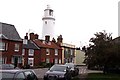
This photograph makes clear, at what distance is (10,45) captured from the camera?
→ 2282 inches

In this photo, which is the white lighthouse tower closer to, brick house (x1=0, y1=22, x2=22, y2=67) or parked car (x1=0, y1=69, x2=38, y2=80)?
Answer: brick house (x1=0, y1=22, x2=22, y2=67)

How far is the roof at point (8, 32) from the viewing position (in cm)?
5731

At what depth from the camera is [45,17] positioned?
90312 mm

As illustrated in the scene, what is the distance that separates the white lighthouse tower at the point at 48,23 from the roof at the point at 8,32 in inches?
1066

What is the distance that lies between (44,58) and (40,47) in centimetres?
319

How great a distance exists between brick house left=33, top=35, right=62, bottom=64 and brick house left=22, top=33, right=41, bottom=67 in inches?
60.6

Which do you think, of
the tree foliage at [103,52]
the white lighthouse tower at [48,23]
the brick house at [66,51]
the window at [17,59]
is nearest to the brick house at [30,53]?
the window at [17,59]

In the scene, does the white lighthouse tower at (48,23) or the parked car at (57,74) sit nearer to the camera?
the parked car at (57,74)

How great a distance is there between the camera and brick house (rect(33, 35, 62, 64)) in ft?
238

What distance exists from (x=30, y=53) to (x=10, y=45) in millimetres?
10306

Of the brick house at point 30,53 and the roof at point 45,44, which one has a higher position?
the roof at point 45,44

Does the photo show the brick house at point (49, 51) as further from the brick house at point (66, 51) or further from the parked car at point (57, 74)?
the parked car at point (57, 74)

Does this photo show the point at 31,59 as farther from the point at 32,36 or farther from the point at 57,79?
the point at 57,79

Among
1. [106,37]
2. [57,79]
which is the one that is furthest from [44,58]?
[57,79]
